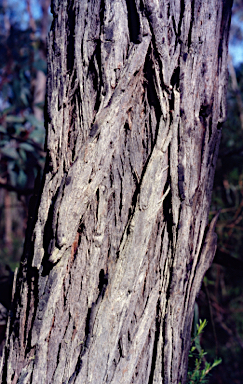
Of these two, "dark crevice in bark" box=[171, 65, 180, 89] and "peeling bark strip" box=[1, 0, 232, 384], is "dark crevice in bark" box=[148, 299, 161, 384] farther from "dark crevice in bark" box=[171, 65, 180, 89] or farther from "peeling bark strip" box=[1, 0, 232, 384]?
"dark crevice in bark" box=[171, 65, 180, 89]

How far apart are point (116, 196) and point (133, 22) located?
0.40 meters

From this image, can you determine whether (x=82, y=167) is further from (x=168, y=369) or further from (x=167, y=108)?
(x=168, y=369)

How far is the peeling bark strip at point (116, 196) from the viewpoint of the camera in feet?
2.19

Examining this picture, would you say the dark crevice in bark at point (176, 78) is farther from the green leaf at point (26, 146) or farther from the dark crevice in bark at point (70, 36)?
the green leaf at point (26, 146)

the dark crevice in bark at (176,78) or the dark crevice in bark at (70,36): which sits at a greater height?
the dark crevice in bark at (70,36)

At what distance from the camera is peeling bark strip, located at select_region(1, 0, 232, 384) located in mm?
667

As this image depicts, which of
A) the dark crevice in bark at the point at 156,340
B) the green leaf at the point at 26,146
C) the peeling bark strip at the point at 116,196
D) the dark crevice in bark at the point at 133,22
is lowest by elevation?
the dark crevice in bark at the point at 156,340

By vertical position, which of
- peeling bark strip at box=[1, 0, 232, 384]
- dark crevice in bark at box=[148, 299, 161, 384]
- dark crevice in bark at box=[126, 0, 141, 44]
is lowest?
dark crevice in bark at box=[148, 299, 161, 384]

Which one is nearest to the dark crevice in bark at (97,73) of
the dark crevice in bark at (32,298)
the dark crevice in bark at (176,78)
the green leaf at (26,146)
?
the dark crevice in bark at (176,78)

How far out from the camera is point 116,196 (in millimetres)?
695

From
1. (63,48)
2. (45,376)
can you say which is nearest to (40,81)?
(63,48)

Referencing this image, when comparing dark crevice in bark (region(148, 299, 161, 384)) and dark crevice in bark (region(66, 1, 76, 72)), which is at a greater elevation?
dark crevice in bark (region(66, 1, 76, 72))

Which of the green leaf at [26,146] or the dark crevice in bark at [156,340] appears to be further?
the green leaf at [26,146]

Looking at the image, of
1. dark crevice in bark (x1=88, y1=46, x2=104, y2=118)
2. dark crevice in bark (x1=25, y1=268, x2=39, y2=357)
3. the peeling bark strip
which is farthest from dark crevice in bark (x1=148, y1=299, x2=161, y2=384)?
dark crevice in bark (x1=88, y1=46, x2=104, y2=118)
